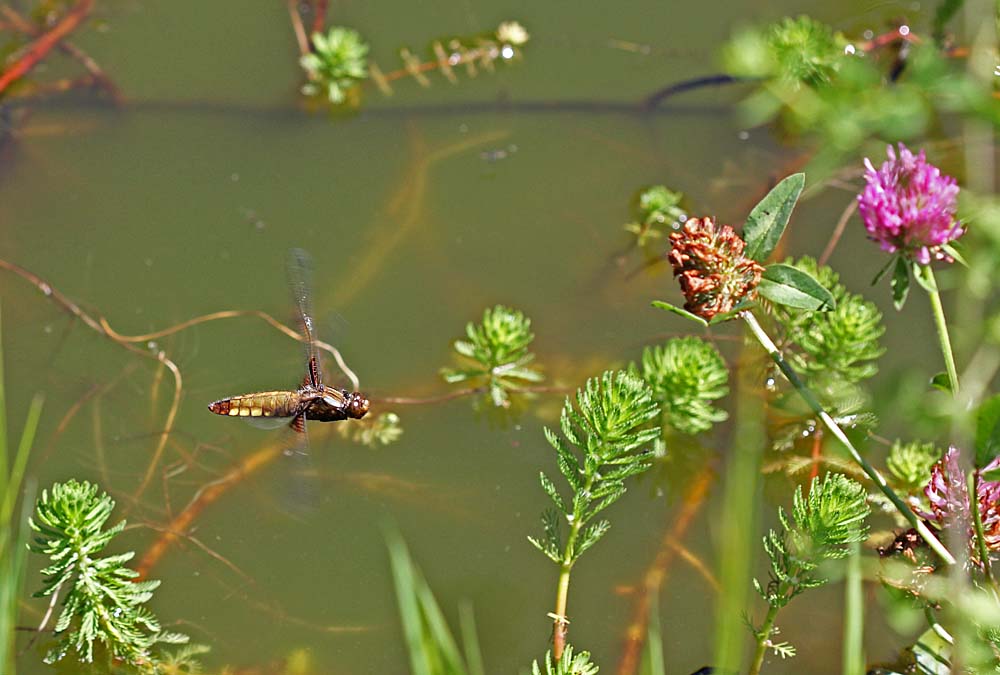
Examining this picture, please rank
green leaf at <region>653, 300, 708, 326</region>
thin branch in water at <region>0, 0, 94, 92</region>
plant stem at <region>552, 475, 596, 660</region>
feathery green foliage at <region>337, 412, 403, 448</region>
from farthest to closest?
thin branch in water at <region>0, 0, 94, 92</region>
feathery green foliage at <region>337, 412, 403, 448</region>
plant stem at <region>552, 475, 596, 660</region>
green leaf at <region>653, 300, 708, 326</region>

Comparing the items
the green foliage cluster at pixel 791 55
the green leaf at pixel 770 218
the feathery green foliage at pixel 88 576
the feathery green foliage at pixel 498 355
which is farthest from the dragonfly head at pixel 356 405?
the green foliage cluster at pixel 791 55

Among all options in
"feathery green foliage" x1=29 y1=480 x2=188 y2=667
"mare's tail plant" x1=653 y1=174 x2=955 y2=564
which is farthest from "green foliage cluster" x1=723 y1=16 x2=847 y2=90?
"feathery green foliage" x1=29 y1=480 x2=188 y2=667

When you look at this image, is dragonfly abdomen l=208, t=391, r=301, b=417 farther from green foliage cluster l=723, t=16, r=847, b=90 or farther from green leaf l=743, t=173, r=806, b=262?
green foliage cluster l=723, t=16, r=847, b=90

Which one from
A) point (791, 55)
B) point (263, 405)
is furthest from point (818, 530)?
point (791, 55)

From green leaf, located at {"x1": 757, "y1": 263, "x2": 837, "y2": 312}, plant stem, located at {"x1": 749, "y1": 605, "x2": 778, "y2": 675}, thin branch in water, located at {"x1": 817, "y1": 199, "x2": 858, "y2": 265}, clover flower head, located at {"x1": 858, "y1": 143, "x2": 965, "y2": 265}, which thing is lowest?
plant stem, located at {"x1": 749, "y1": 605, "x2": 778, "y2": 675}

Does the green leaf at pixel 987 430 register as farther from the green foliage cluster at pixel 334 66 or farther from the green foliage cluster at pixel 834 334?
the green foliage cluster at pixel 334 66

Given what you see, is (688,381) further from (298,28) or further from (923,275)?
(298,28)
